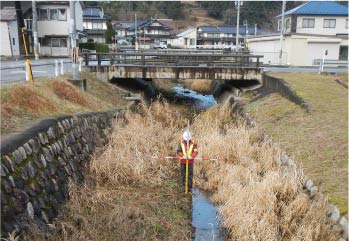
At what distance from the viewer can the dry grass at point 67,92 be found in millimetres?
12250

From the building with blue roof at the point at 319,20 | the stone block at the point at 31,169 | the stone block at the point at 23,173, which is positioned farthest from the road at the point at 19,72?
the building with blue roof at the point at 319,20

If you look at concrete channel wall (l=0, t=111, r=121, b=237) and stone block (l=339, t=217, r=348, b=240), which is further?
stone block (l=339, t=217, r=348, b=240)

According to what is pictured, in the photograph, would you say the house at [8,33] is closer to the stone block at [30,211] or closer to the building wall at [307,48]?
the building wall at [307,48]

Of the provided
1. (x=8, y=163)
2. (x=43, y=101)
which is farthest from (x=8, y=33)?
(x=8, y=163)

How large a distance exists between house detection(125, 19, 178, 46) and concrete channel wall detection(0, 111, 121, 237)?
6452cm

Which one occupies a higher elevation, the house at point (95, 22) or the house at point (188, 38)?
the house at point (95, 22)

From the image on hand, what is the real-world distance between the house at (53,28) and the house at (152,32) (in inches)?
1457

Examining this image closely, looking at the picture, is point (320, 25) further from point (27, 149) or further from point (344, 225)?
point (27, 149)

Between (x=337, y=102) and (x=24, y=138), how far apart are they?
12166mm

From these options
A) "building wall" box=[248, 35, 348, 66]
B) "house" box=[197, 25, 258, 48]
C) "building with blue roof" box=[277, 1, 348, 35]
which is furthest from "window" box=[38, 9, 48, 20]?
"house" box=[197, 25, 258, 48]

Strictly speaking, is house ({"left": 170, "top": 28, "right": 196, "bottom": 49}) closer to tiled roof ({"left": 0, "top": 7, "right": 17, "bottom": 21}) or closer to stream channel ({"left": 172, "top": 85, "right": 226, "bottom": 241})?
tiled roof ({"left": 0, "top": 7, "right": 17, "bottom": 21})

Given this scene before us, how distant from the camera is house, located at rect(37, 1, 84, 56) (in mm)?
34750

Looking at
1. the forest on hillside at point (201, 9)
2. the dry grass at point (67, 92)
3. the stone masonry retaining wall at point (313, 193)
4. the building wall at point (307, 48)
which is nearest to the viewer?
the stone masonry retaining wall at point (313, 193)

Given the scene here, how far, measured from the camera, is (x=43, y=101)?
33.1 feet
